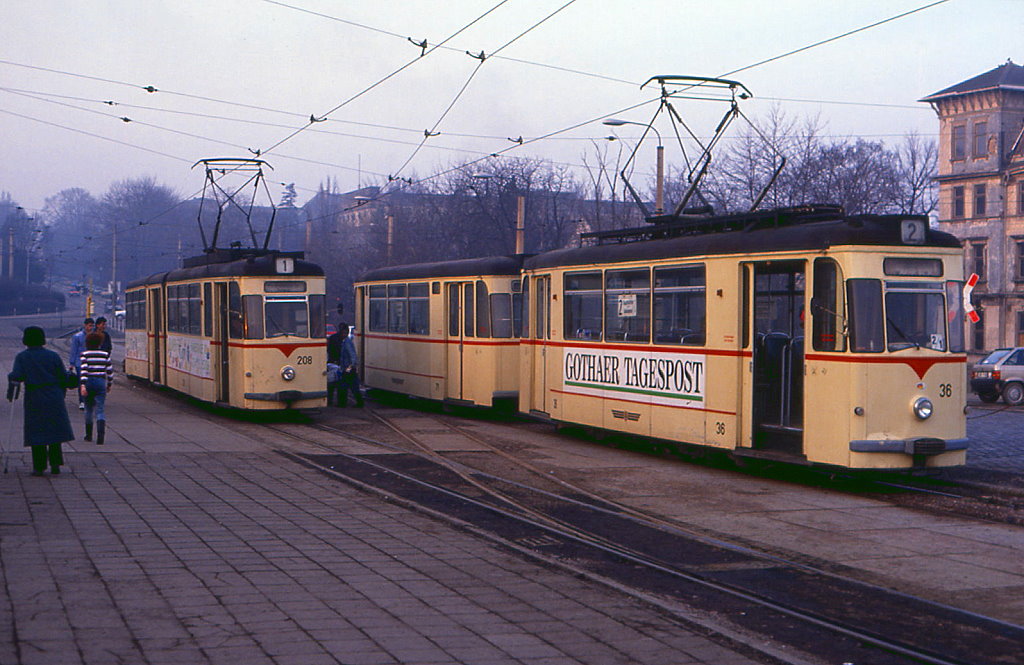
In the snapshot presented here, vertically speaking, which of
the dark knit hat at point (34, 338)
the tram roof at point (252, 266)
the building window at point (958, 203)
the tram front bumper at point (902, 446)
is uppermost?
the building window at point (958, 203)

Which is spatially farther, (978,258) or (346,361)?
(978,258)

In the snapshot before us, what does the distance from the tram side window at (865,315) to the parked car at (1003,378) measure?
18.9 m

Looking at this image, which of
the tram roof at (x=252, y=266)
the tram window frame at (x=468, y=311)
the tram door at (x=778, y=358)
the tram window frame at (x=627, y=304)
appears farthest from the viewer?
the tram window frame at (x=468, y=311)

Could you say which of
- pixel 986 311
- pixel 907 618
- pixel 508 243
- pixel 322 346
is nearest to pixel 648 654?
pixel 907 618

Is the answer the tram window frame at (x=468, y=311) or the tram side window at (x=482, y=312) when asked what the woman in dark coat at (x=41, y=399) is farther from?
the tram window frame at (x=468, y=311)

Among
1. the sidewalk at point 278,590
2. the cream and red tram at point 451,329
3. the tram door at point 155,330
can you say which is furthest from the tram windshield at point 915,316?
the tram door at point 155,330

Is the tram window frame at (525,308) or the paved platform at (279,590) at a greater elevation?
the tram window frame at (525,308)

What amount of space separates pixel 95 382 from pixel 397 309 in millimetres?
9064

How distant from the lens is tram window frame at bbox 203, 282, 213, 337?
68.6ft

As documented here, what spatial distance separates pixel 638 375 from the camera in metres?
15.4

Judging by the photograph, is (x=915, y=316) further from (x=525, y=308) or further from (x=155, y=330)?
(x=155, y=330)

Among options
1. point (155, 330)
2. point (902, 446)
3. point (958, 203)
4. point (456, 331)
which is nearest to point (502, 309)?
point (456, 331)

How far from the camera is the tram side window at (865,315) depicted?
39.6ft

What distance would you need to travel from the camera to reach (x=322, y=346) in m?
19.8
